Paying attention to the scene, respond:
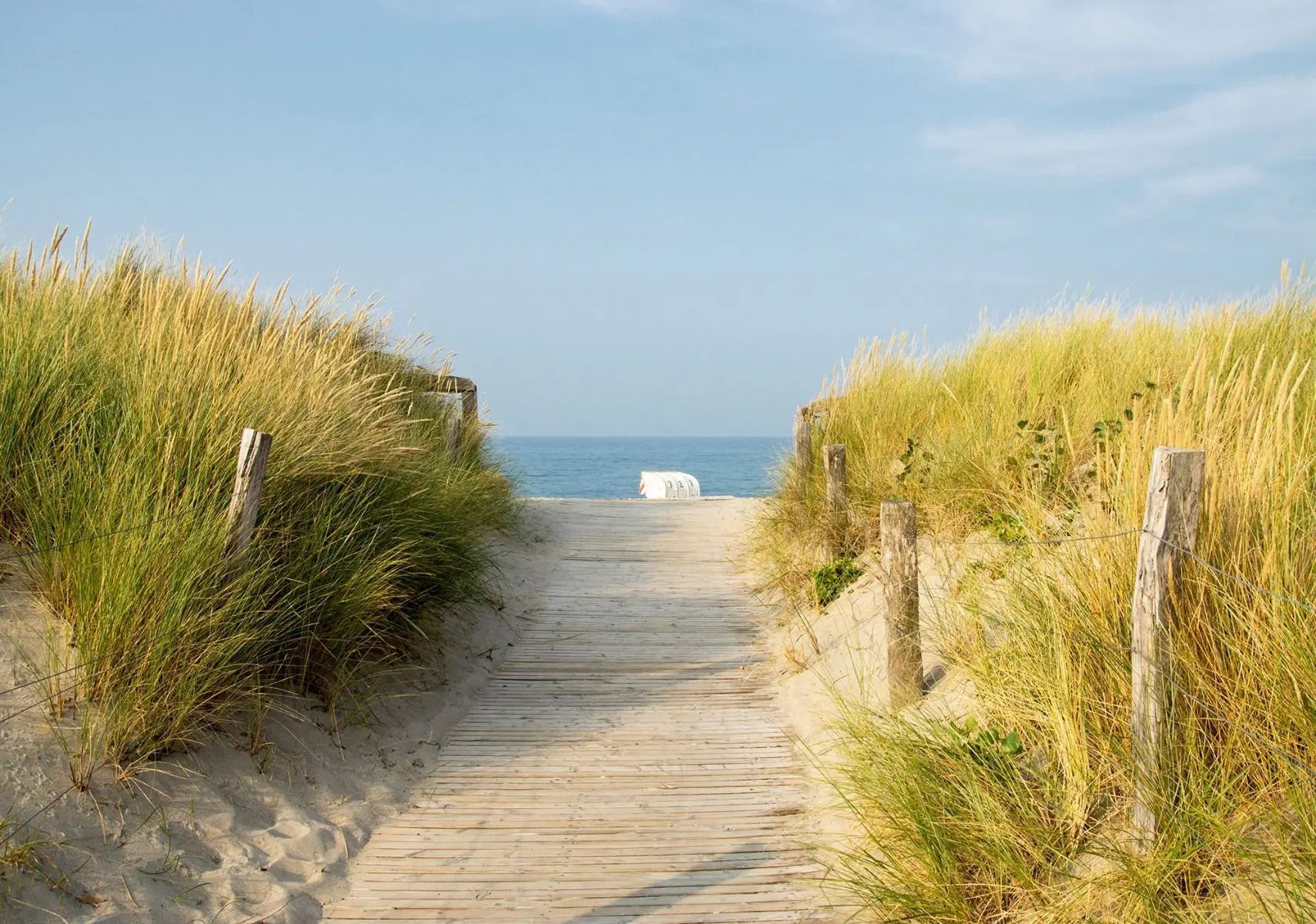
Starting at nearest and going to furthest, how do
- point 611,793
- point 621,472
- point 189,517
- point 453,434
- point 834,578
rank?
point 189,517
point 611,793
point 834,578
point 453,434
point 621,472

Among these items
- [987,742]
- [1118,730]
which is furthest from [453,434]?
[1118,730]

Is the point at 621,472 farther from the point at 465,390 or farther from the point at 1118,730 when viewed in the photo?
the point at 1118,730

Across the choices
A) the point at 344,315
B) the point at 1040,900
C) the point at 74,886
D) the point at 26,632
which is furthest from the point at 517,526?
the point at 1040,900

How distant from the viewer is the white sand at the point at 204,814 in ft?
12.1

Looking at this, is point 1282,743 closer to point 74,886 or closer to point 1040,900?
point 1040,900

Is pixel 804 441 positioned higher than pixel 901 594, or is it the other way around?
pixel 804 441

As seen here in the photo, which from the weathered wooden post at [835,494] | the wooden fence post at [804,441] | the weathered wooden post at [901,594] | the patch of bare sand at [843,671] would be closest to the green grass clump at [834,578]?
the patch of bare sand at [843,671]

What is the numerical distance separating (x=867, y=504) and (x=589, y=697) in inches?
105

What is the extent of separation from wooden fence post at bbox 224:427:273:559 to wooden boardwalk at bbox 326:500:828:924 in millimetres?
1504

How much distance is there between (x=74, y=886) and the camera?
3.61 metres

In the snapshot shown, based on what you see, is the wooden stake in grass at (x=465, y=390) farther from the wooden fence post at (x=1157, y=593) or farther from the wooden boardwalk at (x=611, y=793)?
the wooden fence post at (x=1157, y=593)

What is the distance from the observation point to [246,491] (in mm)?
4793

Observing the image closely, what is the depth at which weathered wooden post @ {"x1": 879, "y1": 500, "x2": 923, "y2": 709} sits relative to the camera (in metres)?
5.34

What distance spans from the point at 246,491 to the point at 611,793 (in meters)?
2.30
